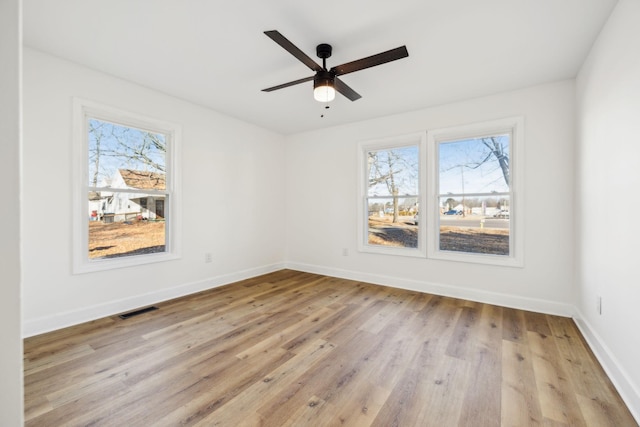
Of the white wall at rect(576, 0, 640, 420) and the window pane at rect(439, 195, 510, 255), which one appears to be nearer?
the white wall at rect(576, 0, 640, 420)

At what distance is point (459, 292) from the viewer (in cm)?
364

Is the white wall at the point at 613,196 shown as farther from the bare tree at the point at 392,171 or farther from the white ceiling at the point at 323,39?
the bare tree at the point at 392,171

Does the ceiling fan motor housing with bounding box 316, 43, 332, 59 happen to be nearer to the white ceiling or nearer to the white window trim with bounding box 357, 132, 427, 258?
the white ceiling

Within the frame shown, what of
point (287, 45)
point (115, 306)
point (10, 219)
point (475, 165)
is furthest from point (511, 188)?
point (115, 306)

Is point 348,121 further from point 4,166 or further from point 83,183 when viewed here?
point 4,166

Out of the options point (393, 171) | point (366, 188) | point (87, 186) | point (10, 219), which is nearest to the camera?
point (10, 219)

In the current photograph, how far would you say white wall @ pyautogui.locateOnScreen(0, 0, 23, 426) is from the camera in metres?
0.83

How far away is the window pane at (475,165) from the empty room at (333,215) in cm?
3

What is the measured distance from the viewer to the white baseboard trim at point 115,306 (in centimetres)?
257

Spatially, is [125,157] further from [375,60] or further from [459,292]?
[459,292]

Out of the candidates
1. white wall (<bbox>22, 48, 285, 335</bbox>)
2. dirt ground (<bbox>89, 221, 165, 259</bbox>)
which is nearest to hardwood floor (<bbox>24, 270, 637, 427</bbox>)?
white wall (<bbox>22, 48, 285, 335</bbox>)

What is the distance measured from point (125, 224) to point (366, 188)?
133 inches

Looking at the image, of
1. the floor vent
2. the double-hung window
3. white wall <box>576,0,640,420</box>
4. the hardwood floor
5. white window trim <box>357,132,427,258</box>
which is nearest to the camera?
the hardwood floor

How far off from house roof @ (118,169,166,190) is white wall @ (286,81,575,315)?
2320mm
